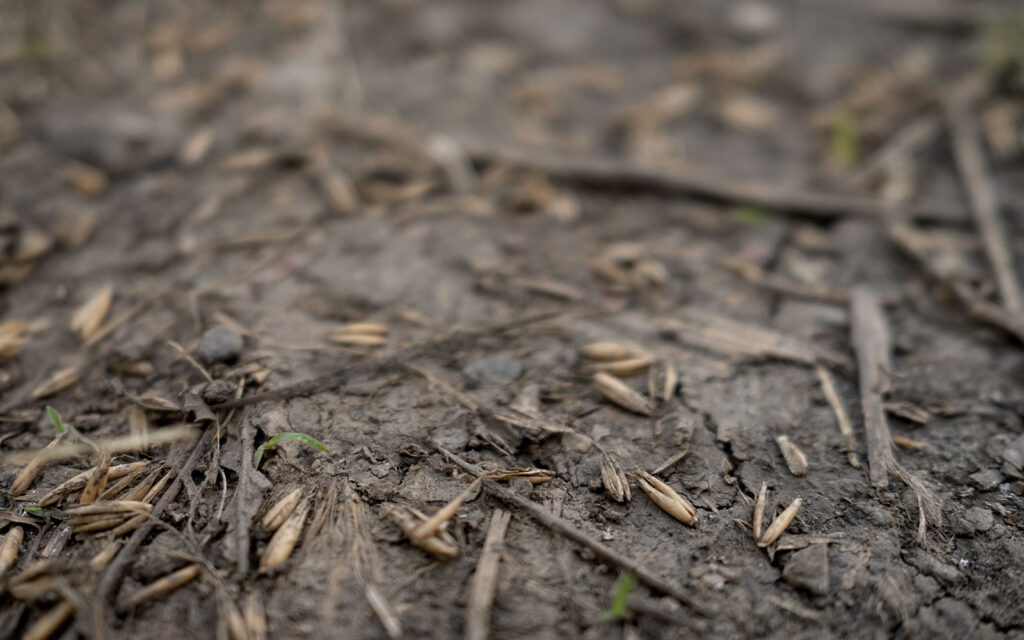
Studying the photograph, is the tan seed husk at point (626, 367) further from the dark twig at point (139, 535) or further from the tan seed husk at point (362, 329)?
the dark twig at point (139, 535)

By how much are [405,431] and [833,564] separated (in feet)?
3.32

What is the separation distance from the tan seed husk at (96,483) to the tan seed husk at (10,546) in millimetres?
122

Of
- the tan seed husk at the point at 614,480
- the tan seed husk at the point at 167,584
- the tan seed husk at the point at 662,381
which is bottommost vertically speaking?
the tan seed husk at the point at 614,480

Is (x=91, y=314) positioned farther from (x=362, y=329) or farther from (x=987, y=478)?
(x=987, y=478)

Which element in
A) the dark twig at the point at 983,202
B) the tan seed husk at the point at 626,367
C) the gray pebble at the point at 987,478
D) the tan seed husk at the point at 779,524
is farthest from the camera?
the dark twig at the point at 983,202

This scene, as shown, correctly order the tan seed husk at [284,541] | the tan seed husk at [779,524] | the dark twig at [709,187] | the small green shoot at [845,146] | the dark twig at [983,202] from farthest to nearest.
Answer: the small green shoot at [845,146] → the dark twig at [709,187] → the dark twig at [983,202] → the tan seed husk at [779,524] → the tan seed husk at [284,541]

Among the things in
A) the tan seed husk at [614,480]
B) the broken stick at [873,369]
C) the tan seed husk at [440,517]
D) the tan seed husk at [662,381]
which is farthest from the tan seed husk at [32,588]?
the broken stick at [873,369]

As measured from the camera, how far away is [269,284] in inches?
81.9

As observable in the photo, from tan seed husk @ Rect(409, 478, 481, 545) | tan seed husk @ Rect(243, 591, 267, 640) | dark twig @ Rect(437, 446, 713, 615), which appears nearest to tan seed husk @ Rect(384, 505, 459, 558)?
tan seed husk @ Rect(409, 478, 481, 545)

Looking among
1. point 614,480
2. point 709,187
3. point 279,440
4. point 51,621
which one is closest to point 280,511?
point 279,440

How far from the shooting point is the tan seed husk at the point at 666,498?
59.1 inches

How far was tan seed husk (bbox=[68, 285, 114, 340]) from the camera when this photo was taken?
6.38 ft

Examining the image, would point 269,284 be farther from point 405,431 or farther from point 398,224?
point 405,431

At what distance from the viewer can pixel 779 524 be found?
149 cm
